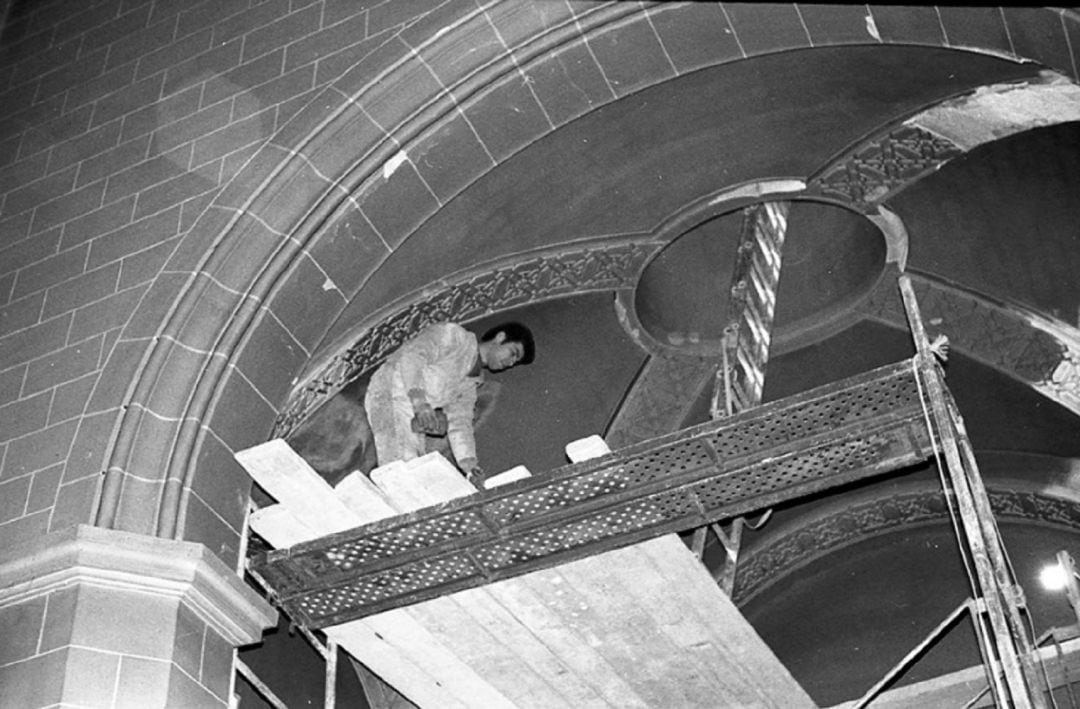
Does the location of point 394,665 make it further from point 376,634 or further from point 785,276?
point 785,276

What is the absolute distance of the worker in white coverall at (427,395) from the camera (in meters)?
6.88

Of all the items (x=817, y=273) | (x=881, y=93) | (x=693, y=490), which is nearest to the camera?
(x=693, y=490)

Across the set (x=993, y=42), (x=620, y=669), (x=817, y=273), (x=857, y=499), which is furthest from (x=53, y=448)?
(x=857, y=499)

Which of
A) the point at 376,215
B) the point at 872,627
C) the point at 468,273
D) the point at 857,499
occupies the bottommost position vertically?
the point at 872,627

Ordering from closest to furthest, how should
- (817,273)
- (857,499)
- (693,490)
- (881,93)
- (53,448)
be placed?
1. (693,490)
2. (53,448)
3. (881,93)
4. (817,273)
5. (857,499)

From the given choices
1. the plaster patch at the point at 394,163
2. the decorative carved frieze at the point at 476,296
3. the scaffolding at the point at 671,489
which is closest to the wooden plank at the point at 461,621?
the scaffolding at the point at 671,489

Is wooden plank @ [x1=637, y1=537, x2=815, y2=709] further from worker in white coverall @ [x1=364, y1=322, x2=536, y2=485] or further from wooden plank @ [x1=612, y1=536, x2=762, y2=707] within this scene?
worker in white coverall @ [x1=364, y1=322, x2=536, y2=485]

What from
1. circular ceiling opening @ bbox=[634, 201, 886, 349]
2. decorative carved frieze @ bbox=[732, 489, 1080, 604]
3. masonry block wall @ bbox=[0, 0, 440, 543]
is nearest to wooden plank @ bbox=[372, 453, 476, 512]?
masonry block wall @ bbox=[0, 0, 440, 543]

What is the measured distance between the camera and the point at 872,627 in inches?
432

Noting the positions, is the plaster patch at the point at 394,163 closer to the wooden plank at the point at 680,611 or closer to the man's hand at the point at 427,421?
the man's hand at the point at 427,421

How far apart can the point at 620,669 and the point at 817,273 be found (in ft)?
12.4

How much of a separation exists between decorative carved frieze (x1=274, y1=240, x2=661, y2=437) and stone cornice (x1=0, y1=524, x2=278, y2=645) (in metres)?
1.85

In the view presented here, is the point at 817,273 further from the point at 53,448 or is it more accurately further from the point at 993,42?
the point at 53,448

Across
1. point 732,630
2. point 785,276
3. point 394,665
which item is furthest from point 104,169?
point 785,276
